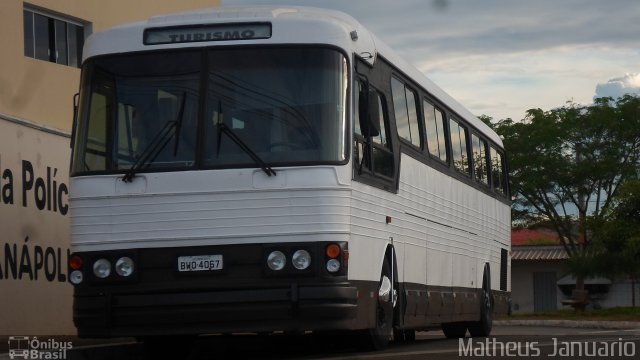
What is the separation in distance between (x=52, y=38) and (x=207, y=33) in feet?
39.4

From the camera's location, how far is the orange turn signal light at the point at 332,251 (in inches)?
468

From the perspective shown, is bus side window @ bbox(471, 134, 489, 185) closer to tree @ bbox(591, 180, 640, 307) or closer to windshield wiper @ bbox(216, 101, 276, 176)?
windshield wiper @ bbox(216, 101, 276, 176)

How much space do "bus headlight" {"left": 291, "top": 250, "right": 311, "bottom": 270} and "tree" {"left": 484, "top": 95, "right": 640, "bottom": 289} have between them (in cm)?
3650

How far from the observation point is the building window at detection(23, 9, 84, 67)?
23094 mm

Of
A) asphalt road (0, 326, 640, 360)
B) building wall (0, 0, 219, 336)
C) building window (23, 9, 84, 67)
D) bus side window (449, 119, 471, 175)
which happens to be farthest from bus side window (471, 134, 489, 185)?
building window (23, 9, 84, 67)

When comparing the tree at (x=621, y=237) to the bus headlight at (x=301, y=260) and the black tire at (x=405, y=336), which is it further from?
the bus headlight at (x=301, y=260)

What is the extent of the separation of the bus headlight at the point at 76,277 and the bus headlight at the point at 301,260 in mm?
2048

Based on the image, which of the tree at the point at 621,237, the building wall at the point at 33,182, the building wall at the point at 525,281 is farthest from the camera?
the building wall at the point at 525,281

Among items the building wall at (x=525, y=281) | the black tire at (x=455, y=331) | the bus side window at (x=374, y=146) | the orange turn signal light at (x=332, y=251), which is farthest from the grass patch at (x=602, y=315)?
the orange turn signal light at (x=332, y=251)

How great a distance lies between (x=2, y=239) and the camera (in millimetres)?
19266

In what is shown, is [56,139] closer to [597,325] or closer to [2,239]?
[2,239]

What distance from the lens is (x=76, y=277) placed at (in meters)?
12.3

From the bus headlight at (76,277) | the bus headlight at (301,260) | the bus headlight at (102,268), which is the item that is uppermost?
the bus headlight at (301,260)

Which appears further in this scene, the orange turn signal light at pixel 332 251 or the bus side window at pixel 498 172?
the bus side window at pixel 498 172
